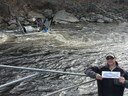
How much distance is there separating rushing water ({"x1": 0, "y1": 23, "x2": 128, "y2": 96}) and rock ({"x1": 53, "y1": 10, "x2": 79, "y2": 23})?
3439 millimetres

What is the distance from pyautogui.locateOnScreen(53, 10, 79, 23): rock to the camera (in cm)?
3656

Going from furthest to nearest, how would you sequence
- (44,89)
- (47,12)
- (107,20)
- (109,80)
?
1. (107,20)
2. (47,12)
3. (44,89)
4. (109,80)

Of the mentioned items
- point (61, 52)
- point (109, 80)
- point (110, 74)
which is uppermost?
point (110, 74)

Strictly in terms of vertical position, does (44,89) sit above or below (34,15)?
below

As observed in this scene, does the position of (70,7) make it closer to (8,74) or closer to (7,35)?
(7,35)

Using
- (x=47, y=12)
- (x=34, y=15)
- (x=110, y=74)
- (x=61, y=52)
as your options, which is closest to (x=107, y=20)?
(x=47, y=12)

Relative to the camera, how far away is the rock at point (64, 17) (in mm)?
36562

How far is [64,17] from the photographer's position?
124 ft

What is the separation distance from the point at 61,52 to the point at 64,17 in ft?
51.8

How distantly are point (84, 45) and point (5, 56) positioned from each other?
693 cm

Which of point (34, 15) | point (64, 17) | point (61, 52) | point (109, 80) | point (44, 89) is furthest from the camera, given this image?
point (34, 15)

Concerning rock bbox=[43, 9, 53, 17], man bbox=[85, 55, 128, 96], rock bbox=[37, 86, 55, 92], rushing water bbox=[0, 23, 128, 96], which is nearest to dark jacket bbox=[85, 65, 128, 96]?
man bbox=[85, 55, 128, 96]

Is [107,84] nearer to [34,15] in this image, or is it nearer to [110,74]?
[110,74]

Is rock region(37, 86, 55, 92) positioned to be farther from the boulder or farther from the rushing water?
the boulder
